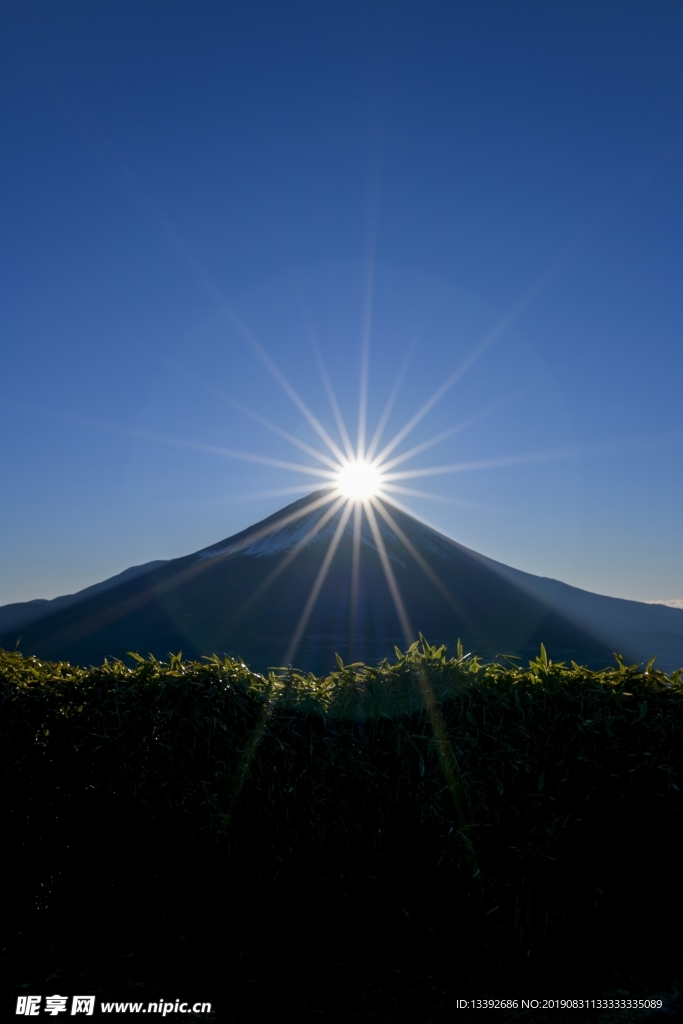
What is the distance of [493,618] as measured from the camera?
8925 centimetres

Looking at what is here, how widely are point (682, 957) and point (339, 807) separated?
2.85 m

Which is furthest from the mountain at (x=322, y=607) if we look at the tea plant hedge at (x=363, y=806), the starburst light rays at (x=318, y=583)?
the tea plant hedge at (x=363, y=806)

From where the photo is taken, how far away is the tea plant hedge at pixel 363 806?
5.23 m

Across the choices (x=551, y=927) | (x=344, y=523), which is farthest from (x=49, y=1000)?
(x=344, y=523)

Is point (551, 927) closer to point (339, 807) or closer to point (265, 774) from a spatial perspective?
point (339, 807)

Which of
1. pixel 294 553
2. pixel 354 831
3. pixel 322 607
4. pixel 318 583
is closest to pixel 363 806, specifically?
pixel 354 831

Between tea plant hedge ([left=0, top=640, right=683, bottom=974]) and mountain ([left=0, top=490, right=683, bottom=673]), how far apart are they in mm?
57205

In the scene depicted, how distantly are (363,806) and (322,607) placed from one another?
87.3m

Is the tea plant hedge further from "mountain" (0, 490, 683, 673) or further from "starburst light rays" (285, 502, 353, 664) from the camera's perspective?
"mountain" (0, 490, 683, 673)

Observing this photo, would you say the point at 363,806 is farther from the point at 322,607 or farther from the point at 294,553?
the point at 294,553

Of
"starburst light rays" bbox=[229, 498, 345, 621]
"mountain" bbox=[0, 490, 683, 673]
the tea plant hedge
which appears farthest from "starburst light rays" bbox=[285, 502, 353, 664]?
the tea plant hedge

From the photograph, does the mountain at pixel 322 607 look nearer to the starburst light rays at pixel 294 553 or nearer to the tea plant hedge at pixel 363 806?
the starburst light rays at pixel 294 553

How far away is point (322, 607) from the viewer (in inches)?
3620

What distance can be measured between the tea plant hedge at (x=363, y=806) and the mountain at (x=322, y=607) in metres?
57.2
